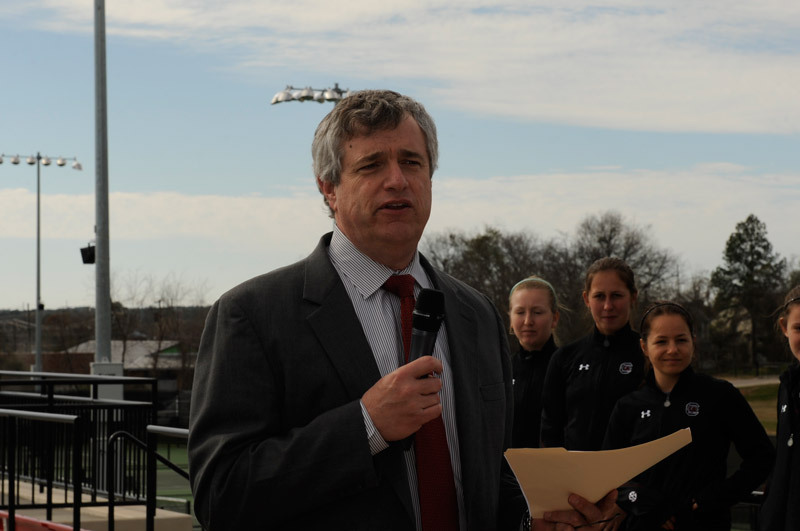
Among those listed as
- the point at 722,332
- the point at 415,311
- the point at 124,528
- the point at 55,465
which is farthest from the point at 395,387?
the point at 722,332

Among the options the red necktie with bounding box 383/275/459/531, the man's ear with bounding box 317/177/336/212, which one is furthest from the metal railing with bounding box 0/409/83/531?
the red necktie with bounding box 383/275/459/531

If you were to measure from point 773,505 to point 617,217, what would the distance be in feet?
222

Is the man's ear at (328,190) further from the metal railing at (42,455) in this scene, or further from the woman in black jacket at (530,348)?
the metal railing at (42,455)

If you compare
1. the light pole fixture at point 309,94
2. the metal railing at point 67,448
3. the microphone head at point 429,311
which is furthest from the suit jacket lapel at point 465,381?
the light pole fixture at point 309,94

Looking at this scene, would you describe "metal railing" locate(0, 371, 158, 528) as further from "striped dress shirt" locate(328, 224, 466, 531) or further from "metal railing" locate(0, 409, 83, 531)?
"striped dress shirt" locate(328, 224, 466, 531)

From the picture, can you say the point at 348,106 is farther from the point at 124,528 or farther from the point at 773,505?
the point at 124,528

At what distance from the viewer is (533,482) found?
→ 9.14 feet

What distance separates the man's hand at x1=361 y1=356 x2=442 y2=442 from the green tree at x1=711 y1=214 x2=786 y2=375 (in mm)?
94978

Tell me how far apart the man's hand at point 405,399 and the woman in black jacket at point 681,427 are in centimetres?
200

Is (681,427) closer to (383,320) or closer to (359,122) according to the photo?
(383,320)

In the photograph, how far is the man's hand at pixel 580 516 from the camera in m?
2.83

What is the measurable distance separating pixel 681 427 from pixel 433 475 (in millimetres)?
2273

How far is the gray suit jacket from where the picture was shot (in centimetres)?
255

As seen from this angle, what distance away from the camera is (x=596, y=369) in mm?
5586
